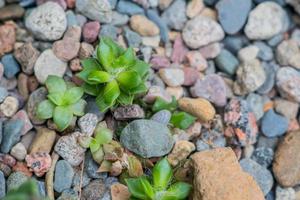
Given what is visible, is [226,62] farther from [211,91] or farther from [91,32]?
[91,32]

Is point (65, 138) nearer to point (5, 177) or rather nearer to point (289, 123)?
point (5, 177)

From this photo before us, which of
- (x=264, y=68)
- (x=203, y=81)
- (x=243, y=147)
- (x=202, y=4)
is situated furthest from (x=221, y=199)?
(x=202, y=4)

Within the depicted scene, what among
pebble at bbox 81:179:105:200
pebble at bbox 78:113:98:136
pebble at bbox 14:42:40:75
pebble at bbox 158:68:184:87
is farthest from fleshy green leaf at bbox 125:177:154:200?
pebble at bbox 14:42:40:75

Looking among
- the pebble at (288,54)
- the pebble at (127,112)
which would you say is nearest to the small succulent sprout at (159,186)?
the pebble at (127,112)

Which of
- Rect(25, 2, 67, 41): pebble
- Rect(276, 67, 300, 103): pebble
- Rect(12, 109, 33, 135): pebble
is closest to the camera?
Rect(12, 109, 33, 135): pebble

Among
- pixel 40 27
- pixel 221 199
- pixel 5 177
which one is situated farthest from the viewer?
pixel 40 27

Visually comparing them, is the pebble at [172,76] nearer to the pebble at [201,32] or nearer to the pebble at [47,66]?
the pebble at [201,32]

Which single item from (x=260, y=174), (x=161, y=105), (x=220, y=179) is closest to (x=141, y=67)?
(x=161, y=105)

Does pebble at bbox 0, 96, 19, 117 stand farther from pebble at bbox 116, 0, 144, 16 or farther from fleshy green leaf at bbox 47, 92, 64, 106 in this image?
pebble at bbox 116, 0, 144, 16
